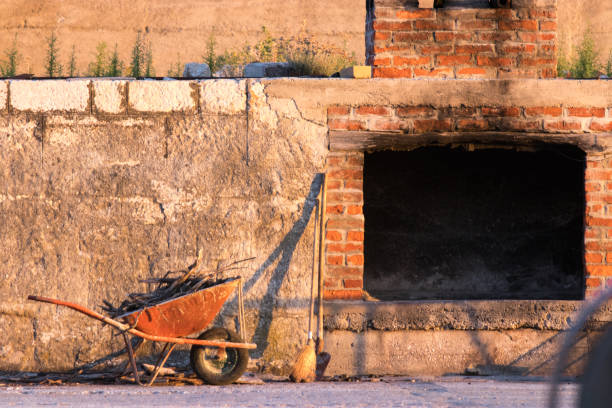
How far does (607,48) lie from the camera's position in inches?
577

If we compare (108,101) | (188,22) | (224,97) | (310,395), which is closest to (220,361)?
(310,395)

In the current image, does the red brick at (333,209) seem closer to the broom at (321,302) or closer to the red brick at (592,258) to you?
the broom at (321,302)

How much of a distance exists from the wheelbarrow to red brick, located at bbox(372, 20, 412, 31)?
6.54 ft

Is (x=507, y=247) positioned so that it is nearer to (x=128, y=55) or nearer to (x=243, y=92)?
(x=243, y=92)

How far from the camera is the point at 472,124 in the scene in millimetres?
5418

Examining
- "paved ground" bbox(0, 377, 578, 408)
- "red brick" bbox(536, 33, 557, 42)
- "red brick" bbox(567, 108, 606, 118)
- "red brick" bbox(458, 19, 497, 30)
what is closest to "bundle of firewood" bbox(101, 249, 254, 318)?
"paved ground" bbox(0, 377, 578, 408)

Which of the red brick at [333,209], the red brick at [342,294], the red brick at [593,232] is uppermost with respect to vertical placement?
the red brick at [333,209]

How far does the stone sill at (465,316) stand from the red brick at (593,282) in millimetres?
137

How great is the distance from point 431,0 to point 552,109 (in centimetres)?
135

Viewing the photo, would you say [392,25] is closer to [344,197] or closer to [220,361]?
[344,197]

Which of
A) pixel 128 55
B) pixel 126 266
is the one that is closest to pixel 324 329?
pixel 126 266

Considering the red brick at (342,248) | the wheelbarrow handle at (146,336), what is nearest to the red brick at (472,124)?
the red brick at (342,248)

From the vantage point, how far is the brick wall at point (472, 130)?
5.41m

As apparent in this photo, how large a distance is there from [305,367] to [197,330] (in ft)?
2.37
